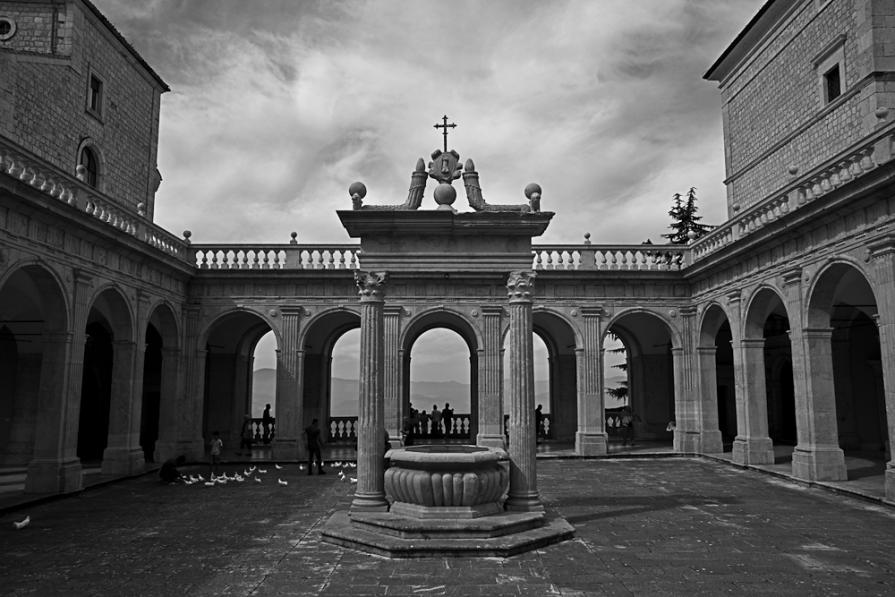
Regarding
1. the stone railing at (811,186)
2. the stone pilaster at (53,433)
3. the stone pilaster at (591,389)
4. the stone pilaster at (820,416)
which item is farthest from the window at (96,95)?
the stone pilaster at (820,416)

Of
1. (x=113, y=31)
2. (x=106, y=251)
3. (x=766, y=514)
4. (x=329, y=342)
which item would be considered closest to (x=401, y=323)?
(x=329, y=342)

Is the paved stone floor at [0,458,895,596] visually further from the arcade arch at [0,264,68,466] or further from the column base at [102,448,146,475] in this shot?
the arcade arch at [0,264,68,466]

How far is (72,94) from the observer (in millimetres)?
20594

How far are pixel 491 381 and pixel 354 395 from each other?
132713mm

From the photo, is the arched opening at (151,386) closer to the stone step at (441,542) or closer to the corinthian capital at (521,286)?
the stone step at (441,542)

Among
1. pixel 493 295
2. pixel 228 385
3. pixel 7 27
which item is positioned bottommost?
pixel 228 385

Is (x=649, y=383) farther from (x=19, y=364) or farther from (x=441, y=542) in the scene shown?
Result: (x=19, y=364)

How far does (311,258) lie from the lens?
22141mm

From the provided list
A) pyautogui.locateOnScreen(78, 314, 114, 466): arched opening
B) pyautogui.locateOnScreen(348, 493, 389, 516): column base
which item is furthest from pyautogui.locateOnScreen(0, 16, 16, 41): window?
pyautogui.locateOnScreen(348, 493, 389, 516): column base

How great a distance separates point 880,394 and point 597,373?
28.4ft

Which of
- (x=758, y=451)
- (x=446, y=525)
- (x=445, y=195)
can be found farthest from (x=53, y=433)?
(x=758, y=451)

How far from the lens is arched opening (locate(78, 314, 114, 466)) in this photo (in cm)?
2236

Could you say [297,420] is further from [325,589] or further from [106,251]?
[325,589]

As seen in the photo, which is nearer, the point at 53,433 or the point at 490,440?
the point at 53,433
